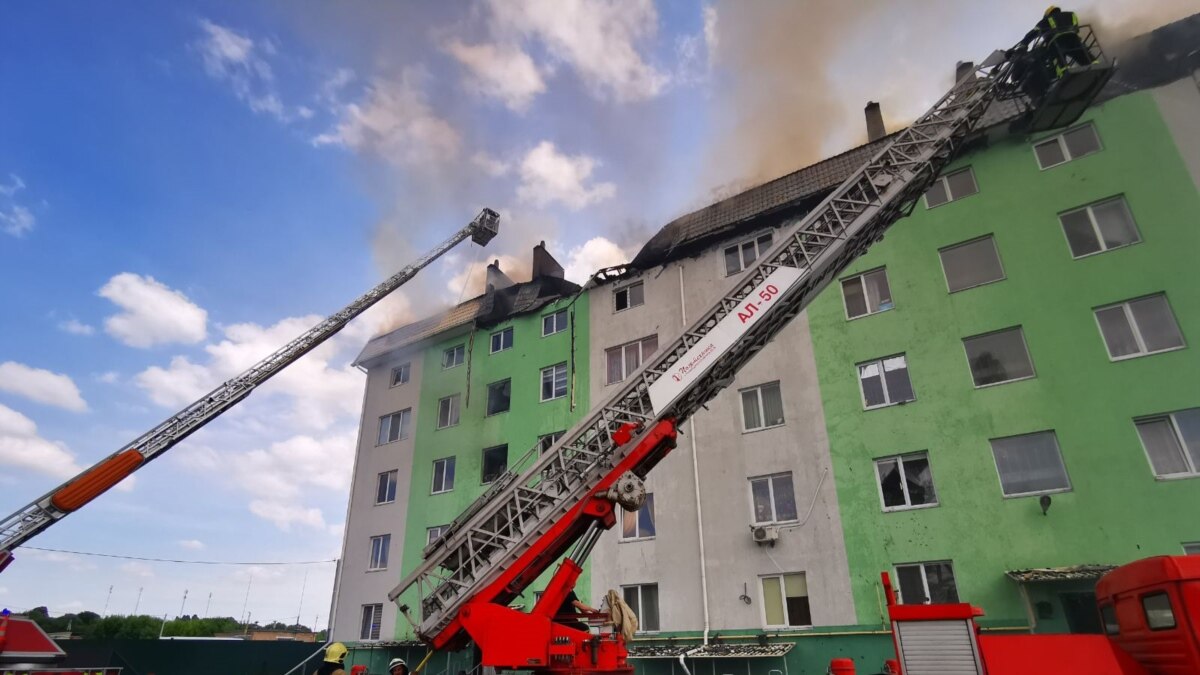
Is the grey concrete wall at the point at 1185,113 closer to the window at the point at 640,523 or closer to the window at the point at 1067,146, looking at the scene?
the window at the point at 1067,146

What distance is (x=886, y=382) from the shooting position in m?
18.3

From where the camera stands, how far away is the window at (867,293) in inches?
765

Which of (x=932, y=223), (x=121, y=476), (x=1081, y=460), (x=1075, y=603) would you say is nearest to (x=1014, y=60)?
(x=932, y=223)

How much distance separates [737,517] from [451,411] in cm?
1444

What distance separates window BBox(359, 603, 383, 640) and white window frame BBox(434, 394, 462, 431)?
25.2ft

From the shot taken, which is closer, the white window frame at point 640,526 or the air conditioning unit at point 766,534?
the air conditioning unit at point 766,534

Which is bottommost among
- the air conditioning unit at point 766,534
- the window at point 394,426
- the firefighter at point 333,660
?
the firefighter at point 333,660

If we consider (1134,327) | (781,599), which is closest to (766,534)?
(781,599)

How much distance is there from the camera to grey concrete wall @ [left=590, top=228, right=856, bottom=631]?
57.7 ft

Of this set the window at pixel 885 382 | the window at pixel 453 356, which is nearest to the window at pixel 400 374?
the window at pixel 453 356

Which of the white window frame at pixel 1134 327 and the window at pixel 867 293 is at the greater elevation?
the window at pixel 867 293

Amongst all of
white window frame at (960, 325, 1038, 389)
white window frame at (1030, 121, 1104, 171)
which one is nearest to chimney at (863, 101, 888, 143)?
white window frame at (1030, 121, 1104, 171)

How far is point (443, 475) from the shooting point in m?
27.0

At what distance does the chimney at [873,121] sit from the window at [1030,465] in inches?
475
